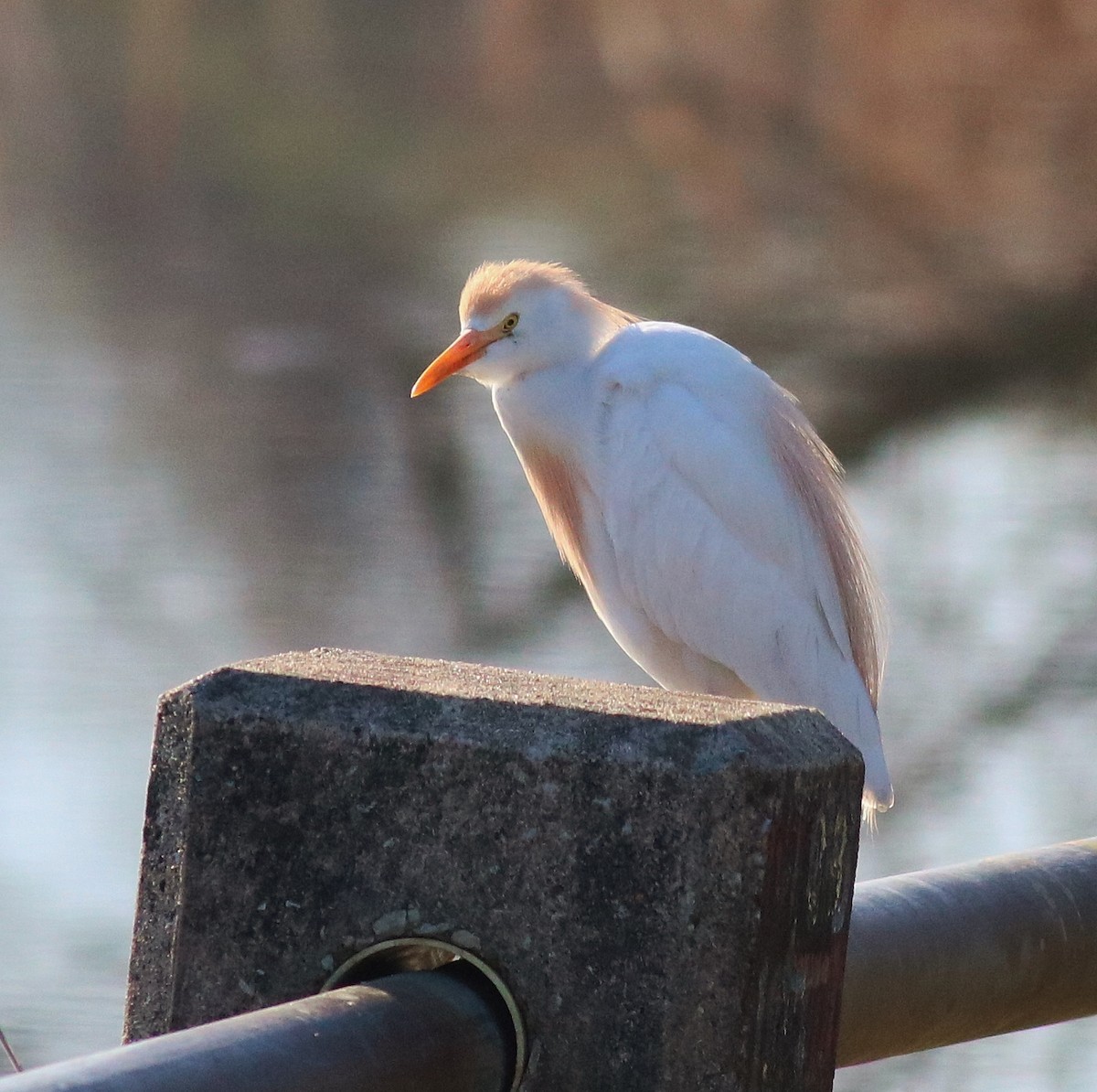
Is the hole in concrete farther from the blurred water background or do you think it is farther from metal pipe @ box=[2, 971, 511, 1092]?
the blurred water background

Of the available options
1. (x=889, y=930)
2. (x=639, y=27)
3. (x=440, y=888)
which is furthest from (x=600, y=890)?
(x=639, y=27)

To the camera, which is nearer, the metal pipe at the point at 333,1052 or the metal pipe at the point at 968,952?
the metal pipe at the point at 333,1052

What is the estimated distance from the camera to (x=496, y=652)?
15.3ft

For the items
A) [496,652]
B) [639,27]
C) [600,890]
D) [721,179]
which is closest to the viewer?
[600,890]

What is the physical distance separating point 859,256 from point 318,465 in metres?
3.05

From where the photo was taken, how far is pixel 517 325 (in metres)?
2.88

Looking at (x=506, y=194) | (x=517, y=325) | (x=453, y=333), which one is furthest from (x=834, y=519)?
(x=506, y=194)

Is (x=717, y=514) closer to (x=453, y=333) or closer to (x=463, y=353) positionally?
(x=463, y=353)

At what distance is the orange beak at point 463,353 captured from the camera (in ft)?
9.30

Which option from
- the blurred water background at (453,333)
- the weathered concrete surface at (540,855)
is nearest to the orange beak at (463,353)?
the blurred water background at (453,333)

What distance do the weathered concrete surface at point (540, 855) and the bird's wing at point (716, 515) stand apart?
1.94m

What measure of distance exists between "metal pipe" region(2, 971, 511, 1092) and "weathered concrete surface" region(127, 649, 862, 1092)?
0.04 metres

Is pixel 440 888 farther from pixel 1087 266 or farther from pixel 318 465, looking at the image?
pixel 1087 266

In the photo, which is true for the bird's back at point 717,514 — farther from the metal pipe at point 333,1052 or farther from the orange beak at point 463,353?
the metal pipe at point 333,1052
